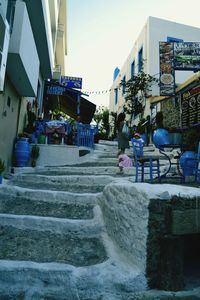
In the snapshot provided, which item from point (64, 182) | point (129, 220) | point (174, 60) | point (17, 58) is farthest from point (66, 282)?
point (174, 60)

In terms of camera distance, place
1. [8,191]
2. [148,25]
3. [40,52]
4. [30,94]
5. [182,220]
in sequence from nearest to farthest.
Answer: [182,220]
[8,191]
[30,94]
[40,52]
[148,25]

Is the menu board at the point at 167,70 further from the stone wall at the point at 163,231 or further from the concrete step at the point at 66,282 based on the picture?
the concrete step at the point at 66,282

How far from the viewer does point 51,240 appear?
287 cm

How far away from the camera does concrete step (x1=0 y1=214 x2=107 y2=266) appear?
248cm

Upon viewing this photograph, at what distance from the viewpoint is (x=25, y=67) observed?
5039mm

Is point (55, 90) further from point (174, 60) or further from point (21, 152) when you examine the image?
point (174, 60)

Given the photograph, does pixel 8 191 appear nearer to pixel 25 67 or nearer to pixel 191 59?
pixel 25 67

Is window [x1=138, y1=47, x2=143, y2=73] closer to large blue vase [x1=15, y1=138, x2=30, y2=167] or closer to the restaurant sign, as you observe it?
the restaurant sign

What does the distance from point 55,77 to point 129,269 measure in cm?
1255

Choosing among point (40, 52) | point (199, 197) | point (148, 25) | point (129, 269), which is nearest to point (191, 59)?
point (148, 25)

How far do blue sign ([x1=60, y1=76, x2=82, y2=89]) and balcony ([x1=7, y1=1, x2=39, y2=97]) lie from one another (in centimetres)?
718

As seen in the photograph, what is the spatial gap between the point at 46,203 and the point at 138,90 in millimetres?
12601

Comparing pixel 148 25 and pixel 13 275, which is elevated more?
pixel 148 25

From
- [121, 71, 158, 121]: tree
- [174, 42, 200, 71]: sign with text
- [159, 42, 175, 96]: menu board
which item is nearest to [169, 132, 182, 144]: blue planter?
[159, 42, 175, 96]: menu board
